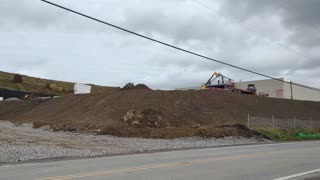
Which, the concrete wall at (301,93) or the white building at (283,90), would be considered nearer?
the white building at (283,90)

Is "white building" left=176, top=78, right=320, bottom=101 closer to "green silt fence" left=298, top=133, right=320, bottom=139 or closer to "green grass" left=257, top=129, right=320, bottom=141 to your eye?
"green silt fence" left=298, top=133, right=320, bottom=139

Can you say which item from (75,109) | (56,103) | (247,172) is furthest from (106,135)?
(247,172)

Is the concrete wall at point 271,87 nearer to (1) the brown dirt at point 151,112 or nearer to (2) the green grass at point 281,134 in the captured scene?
(1) the brown dirt at point 151,112

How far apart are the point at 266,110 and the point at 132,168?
1753 inches

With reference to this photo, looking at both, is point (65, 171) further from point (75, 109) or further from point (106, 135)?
point (75, 109)

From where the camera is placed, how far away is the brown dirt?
42.2 metres

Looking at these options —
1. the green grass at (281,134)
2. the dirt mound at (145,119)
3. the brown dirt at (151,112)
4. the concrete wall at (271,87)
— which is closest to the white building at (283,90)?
the concrete wall at (271,87)

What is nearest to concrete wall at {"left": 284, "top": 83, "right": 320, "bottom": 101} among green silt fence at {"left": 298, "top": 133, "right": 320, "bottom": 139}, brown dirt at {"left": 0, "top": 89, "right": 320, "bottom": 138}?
brown dirt at {"left": 0, "top": 89, "right": 320, "bottom": 138}

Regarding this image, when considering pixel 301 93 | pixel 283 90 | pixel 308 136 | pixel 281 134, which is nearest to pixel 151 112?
pixel 281 134

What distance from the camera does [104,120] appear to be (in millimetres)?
45812

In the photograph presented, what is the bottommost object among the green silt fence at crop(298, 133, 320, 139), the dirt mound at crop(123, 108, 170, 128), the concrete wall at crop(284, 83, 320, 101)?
the green silt fence at crop(298, 133, 320, 139)

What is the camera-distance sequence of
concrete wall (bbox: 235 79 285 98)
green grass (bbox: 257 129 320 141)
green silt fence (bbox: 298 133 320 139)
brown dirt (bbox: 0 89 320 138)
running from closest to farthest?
green grass (bbox: 257 129 320 141), brown dirt (bbox: 0 89 320 138), green silt fence (bbox: 298 133 320 139), concrete wall (bbox: 235 79 285 98)

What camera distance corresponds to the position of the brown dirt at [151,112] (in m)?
42.2

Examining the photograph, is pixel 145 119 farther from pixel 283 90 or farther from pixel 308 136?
pixel 283 90
